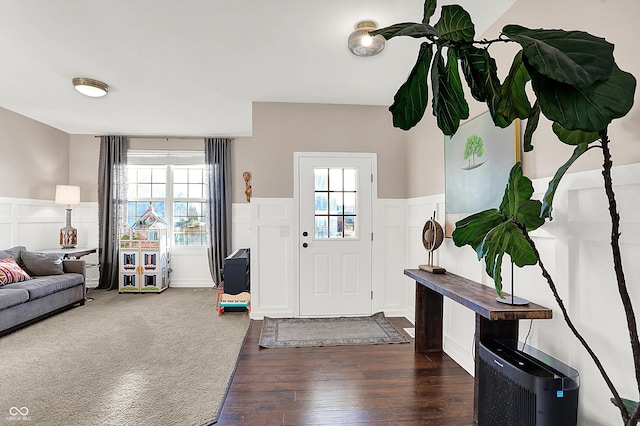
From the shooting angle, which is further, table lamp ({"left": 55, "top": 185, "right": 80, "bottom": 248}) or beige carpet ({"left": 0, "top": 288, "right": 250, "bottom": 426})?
table lamp ({"left": 55, "top": 185, "right": 80, "bottom": 248})

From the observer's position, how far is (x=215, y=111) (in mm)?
4395

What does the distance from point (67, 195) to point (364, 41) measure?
16.7 feet

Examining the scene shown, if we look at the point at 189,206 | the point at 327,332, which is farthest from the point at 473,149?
the point at 189,206

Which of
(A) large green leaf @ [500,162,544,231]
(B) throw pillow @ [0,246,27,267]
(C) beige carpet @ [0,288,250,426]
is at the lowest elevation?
(C) beige carpet @ [0,288,250,426]

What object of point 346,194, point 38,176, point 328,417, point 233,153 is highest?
point 233,153

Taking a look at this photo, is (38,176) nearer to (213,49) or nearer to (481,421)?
(213,49)

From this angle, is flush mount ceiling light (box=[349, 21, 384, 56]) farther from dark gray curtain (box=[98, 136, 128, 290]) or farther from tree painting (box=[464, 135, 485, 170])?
dark gray curtain (box=[98, 136, 128, 290])

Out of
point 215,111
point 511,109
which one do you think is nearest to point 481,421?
point 511,109

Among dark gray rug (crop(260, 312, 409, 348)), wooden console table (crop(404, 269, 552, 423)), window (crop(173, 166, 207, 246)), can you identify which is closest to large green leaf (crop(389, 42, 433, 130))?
wooden console table (crop(404, 269, 552, 423))

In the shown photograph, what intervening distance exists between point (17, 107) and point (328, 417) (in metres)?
5.22

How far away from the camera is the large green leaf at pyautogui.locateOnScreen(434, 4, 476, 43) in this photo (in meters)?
0.91

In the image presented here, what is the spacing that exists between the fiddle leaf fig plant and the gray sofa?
4262 mm

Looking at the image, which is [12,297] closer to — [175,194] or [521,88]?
[175,194]

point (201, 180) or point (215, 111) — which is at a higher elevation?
point (215, 111)
